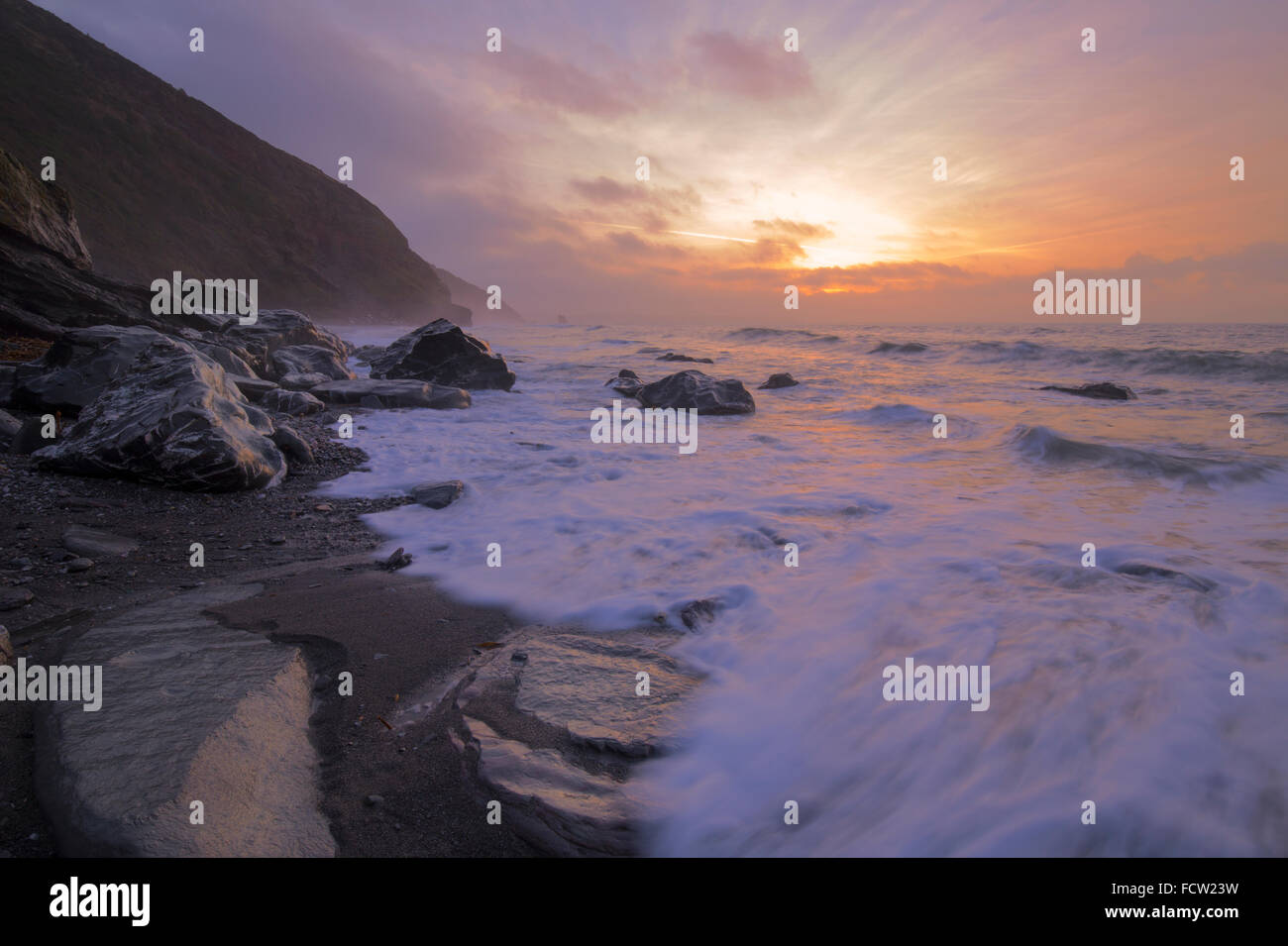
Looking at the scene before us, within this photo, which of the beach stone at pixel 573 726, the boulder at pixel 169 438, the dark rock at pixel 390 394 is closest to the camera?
the beach stone at pixel 573 726

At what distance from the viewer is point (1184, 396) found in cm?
1270

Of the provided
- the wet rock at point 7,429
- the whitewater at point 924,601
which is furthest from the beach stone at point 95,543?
the wet rock at point 7,429

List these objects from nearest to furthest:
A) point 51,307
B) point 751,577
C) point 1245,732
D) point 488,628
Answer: point 1245,732, point 488,628, point 751,577, point 51,307

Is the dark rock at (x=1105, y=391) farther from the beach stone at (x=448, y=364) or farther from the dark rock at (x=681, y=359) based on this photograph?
the beach stone at (x=448, y=364)

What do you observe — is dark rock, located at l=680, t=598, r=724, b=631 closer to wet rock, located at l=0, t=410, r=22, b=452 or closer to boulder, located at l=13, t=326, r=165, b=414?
boulder, located at l=13, t=326, r=165, b=414

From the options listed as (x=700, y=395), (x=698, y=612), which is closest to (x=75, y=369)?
(x=698, y=612)

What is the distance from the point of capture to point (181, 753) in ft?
6.73

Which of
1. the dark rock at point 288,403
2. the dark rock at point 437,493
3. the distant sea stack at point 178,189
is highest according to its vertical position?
the distant sea stack at point 178,189

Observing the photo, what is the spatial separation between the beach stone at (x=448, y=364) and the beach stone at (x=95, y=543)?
403 inches

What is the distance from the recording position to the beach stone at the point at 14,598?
2998 millimetres
